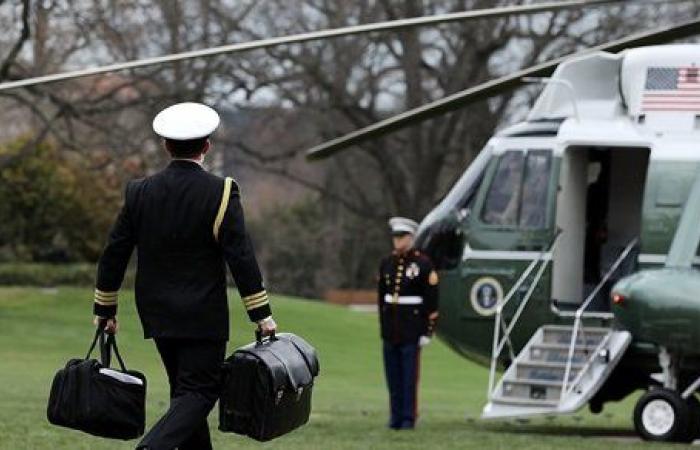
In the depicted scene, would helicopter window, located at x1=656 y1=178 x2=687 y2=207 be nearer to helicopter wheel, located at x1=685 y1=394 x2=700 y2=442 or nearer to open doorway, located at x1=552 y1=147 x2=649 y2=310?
open doorway, located at x1=552 y1=147 x2=649 y2=310

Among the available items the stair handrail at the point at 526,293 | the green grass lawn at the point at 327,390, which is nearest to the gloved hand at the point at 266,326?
the green grass lawn at the point at 327,390

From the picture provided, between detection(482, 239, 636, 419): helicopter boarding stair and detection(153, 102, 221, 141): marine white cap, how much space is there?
6628mm

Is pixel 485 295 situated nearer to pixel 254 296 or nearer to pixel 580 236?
pixel 580 236

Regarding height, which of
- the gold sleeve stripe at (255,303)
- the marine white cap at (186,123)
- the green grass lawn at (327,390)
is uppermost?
the marine white cap at (186,123)

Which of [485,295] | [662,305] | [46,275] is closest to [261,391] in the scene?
[662,305]

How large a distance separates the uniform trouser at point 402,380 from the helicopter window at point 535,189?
5.50ft

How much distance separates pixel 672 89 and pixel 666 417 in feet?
8.93

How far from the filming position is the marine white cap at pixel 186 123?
8133 mm

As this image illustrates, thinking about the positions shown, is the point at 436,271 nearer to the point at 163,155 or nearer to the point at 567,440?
the point at 567,440

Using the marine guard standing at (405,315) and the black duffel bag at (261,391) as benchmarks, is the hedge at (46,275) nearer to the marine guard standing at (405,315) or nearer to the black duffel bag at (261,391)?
the marine guard standing at (405,315)

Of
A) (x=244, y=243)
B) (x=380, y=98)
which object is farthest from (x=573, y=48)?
(x=244, y=243)

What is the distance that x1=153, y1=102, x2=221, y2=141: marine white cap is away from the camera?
813 centimetres

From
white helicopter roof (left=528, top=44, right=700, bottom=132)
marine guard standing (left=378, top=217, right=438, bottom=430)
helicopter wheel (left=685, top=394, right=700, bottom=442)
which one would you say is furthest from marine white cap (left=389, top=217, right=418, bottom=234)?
helicopter wheel (left=685, top=394, right=700, bottom=442)

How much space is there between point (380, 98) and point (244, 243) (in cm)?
3296
